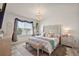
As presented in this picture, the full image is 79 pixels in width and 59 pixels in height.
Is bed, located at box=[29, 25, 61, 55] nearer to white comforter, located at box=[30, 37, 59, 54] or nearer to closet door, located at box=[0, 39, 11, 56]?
white comforter, located at box=[30, 37, 59, 54]

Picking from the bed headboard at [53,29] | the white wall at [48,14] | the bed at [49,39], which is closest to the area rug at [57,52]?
the bed at [49,39]

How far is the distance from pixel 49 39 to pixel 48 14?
1.39 feet

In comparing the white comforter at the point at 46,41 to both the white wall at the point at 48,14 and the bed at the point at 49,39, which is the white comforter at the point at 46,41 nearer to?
the bed at the point at 49,39

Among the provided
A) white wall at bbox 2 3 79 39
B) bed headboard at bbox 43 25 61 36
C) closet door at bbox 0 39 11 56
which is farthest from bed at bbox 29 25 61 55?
closet door at bbox 0 39 11 56

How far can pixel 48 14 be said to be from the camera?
168 centimetres

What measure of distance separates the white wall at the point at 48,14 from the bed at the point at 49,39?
101 mm

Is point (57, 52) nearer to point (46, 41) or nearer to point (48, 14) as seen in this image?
point (46, 41)

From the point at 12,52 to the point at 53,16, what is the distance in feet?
3.00

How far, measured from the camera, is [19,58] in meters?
1.67

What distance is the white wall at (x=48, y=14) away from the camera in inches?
64.1

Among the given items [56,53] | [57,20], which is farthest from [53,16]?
[56,53]

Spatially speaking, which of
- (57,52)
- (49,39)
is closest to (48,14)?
(49,39)

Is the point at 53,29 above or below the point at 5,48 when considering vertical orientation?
above

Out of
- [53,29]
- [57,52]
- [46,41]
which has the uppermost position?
[53,29]
